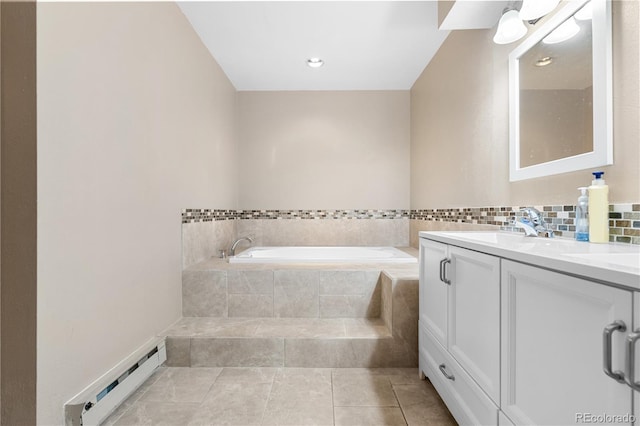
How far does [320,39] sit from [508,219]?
2.00 meters

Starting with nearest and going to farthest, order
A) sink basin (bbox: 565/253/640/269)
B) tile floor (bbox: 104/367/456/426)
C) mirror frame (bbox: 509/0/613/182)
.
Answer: sink basin (bbox: 565/253/640/269)
mirror frame (bbox: 509/0/613/182)
tile floor (bbox: 104/367/456/426)

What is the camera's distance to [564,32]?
1357 mm

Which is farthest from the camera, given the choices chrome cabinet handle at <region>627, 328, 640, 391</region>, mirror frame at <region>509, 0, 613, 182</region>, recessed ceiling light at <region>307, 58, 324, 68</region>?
recessed ceiling light at <region>307, 58, 324, 68</region>

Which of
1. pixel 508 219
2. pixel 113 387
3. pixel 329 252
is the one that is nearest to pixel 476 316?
pixel 508 219

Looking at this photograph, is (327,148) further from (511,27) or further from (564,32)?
(564,32)

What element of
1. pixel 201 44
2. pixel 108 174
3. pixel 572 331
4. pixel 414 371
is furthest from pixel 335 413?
pixel 201 44

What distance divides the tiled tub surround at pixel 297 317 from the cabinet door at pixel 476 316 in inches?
25.5

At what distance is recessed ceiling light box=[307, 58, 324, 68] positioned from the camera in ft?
9.72

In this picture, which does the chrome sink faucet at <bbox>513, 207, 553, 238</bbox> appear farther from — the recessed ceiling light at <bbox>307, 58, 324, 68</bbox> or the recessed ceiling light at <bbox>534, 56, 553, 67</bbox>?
the recessed ceiling light at <bbox>307, 58, 324, 68</bbox>

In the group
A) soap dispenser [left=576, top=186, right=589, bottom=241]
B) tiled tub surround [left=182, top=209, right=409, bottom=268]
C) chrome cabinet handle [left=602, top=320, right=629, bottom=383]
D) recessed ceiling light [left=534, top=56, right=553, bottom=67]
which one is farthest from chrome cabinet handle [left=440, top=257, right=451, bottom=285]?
tiled tub surround [left=182, top=209, right=409, bottom=268]

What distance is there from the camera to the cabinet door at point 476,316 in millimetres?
1028

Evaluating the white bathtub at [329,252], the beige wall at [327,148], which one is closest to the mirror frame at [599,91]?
the white bathtub at [329,252]

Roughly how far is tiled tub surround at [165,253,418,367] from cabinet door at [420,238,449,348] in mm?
245

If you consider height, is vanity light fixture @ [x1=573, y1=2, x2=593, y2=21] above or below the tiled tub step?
above
